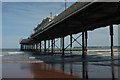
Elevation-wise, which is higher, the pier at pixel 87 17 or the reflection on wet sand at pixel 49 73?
the pier at pixel 87 17

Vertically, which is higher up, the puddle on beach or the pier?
the pier

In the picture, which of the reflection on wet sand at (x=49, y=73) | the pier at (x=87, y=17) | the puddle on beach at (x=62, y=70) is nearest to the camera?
the reflection on wet sand at (x=49, y=73)

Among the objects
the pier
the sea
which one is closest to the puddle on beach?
the sea

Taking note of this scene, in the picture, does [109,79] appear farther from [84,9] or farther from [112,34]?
[112,34]

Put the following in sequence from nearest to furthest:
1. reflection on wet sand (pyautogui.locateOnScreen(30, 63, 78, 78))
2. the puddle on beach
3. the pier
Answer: reflection on wet sand (pyautogui.locateOnScreen(30, 63, 78, 78)), the puddle on beach, the pier

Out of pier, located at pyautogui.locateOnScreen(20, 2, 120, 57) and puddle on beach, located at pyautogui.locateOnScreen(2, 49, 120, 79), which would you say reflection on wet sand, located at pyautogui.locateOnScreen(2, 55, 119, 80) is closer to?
puddle on beach, located at pyautogui.locateOnScreen(2, 49, 120, 79)

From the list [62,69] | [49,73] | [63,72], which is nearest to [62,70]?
[62,69]

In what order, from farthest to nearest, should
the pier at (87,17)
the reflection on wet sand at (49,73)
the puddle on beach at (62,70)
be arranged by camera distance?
the pier at (87,17) < the puddle on beach at (62,70) < the reflection on wet sand at (49,73)

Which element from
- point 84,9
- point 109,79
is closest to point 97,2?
point 84,9

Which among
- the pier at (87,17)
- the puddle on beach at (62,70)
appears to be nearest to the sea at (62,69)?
the puddle on beach at (62,70)

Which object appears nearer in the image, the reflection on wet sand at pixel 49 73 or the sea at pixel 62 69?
the reflection on wet sand at pixel 49 73

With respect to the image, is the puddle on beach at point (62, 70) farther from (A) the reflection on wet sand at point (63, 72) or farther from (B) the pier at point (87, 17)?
(B) the pier at point (87, 17)

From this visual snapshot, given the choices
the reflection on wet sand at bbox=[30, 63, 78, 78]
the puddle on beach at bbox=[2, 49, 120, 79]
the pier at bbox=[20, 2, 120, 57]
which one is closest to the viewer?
the reflection on wet sand at bbox=[30, 63, 78, 78]

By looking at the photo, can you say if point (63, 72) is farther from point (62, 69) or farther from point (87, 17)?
point (87, 17)
